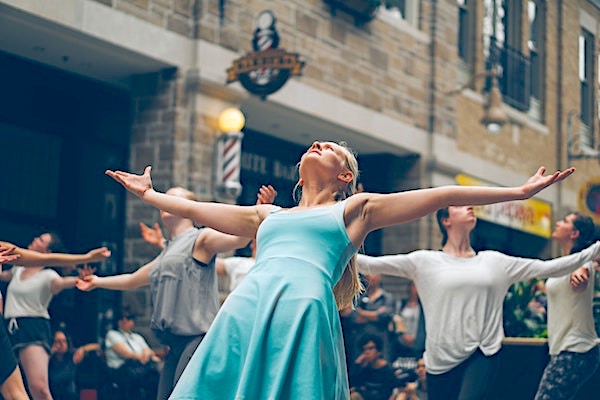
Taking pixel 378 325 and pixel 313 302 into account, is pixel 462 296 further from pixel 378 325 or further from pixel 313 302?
pixel 378 325

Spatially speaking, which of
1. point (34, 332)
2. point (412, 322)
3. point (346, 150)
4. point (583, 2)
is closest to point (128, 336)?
point (34, 332)

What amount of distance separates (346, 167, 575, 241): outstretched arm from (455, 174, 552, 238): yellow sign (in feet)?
47.2

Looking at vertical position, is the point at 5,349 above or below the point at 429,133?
below

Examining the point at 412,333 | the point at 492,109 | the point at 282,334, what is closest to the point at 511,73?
the point at 492,109

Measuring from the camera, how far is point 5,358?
789cm

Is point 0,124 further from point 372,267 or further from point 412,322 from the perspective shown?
point 372,267

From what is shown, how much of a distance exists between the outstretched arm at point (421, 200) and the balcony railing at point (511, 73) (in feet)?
54.5

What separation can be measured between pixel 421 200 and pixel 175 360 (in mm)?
3146

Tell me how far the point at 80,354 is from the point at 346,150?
7203 mm

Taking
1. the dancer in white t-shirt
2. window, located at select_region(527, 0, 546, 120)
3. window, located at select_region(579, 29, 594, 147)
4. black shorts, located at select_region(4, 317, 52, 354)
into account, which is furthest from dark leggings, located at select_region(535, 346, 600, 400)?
window, located at select_region(579, 29, 594, 147)

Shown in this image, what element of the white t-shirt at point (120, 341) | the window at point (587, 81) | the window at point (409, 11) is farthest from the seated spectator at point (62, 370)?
the window at point (587, 81)

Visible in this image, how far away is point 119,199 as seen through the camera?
14367 millimetres

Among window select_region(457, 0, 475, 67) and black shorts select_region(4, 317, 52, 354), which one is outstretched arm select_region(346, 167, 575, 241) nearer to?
black shorts select_region(4, 317, 52, 354)

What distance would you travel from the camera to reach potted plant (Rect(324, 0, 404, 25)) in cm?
1634
